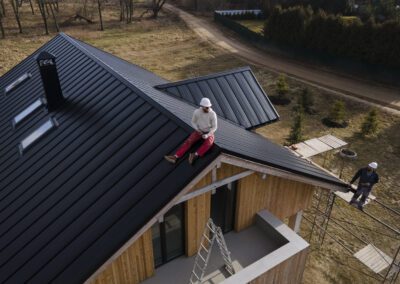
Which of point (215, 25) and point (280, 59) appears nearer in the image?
point (280, 59)

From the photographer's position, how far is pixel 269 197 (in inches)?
446

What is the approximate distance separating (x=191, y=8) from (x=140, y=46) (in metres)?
31.1

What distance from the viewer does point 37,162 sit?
1075 centimetres

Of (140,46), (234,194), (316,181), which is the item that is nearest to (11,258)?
(234,194)

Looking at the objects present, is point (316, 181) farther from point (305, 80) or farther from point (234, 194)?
point (305, 80)

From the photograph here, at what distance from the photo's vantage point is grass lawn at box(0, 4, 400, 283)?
16094 mm

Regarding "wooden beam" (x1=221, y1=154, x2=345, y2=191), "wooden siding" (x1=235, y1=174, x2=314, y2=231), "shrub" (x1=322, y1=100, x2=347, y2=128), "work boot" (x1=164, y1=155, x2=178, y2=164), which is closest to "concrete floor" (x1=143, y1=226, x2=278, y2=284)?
"wooden siding" (x1=235, y1=174, x2=314, y2=231)

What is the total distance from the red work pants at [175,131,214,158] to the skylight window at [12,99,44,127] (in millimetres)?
8677

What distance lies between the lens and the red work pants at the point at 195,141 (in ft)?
26.2

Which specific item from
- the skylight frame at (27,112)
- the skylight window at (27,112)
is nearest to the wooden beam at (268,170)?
the skylight frame at (27,112)

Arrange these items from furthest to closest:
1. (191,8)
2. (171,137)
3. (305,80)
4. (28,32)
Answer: (191,8) → (28,32) → (305,80) → (171,137)

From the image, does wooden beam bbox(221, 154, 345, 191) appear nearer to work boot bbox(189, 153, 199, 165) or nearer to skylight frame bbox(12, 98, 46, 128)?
work boot bbox(189, 153, 199, 165)

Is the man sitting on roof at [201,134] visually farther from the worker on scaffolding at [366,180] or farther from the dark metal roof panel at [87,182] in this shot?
the worker on scaffolding at [366,180]

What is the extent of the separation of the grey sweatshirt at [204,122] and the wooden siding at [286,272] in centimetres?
422
